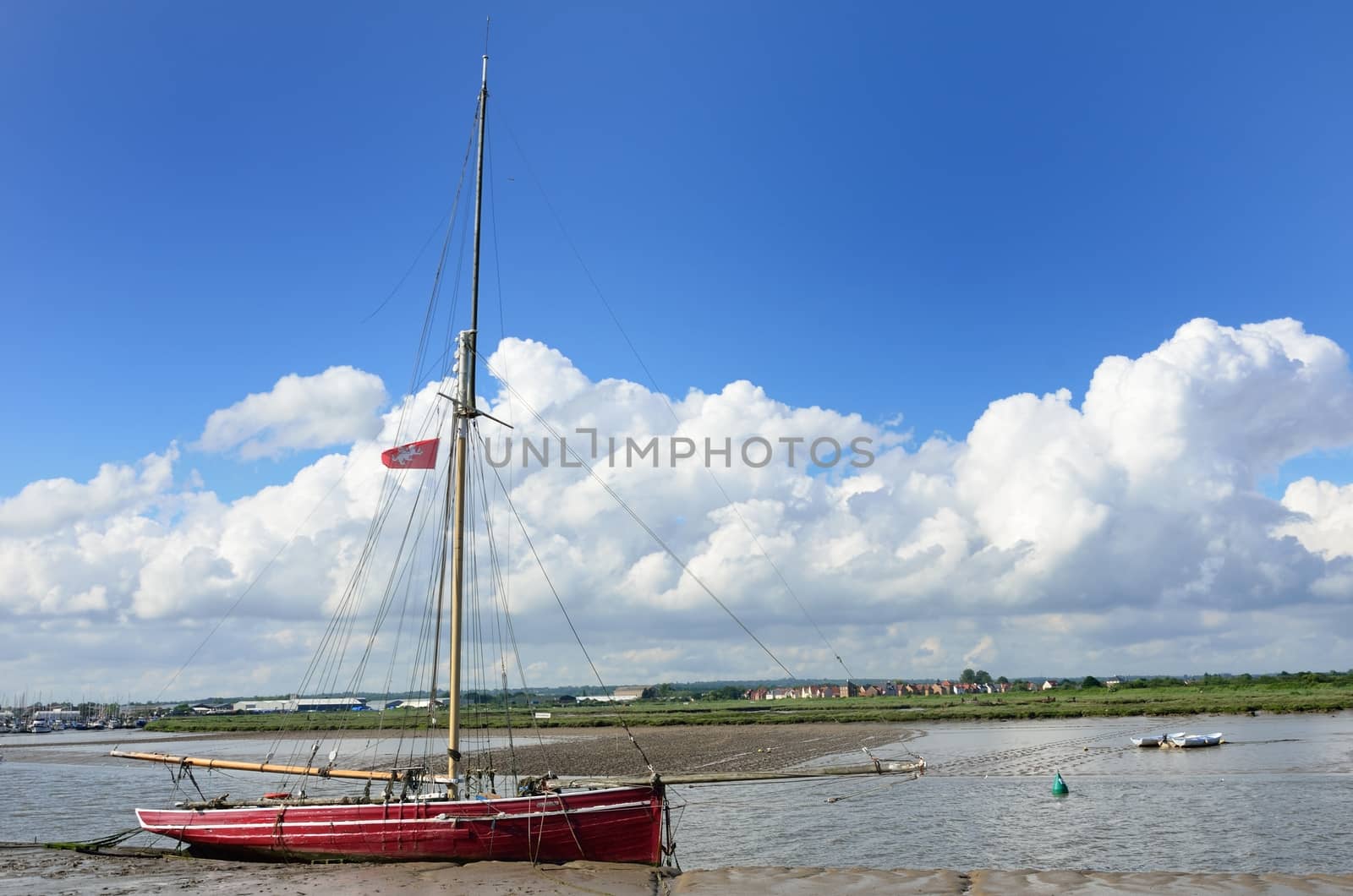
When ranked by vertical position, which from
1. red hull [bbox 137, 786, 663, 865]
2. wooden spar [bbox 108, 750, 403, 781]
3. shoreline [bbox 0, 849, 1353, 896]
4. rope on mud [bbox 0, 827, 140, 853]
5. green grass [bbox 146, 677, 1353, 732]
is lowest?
green grass [bbox 146, 677, 1353, 732]

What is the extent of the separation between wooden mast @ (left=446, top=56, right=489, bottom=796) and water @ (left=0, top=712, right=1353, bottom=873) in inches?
336

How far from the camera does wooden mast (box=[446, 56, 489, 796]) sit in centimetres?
2712

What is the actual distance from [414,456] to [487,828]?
12.6 meters

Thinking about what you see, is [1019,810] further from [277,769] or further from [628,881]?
[277,769]

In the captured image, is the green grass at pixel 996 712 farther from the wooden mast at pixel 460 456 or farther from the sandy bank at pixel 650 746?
the wooden mast at pixel 460 456

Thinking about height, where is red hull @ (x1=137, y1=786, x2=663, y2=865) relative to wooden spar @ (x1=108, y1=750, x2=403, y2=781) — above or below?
below

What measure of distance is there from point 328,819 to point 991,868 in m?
19.1

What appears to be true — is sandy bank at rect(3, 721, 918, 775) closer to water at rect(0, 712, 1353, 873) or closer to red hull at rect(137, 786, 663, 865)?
water at rect(0, 712, 1353, 873)

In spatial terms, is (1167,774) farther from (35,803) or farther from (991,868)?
(35,803)

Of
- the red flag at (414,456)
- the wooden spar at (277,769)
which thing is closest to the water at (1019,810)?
the wooden spar at (277,769)

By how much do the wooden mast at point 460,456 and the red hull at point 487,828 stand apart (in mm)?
1594

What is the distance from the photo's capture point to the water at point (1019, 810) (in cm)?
2906

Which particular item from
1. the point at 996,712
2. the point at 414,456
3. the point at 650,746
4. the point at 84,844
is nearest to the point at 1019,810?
the point at 414,456

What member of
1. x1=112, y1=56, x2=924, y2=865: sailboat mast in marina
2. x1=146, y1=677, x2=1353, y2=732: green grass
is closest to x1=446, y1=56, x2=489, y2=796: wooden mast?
x1=112, y1=56, x2=924, y2=865: sailboat mast in marina
